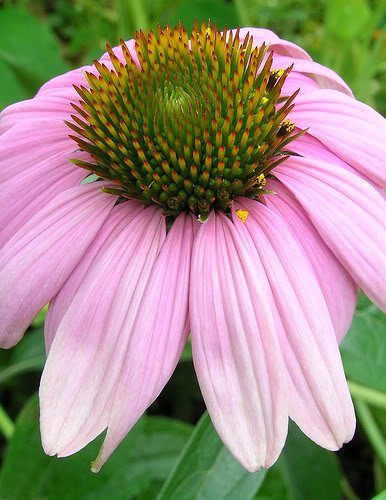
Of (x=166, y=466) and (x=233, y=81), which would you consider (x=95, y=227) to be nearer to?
(x=233, y=81)

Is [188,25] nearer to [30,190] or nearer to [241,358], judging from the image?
[30,190]

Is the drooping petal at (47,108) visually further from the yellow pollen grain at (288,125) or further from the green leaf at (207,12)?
the green leaf at (207,12)

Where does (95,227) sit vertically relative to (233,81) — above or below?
below

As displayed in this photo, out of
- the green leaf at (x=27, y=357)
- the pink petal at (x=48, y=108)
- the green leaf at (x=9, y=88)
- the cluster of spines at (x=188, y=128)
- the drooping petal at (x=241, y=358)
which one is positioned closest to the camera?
the drooping petal at (x=241, y=358)

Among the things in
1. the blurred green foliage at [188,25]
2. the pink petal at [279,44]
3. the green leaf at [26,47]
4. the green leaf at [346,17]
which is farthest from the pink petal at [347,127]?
the green leaf at [26,47]

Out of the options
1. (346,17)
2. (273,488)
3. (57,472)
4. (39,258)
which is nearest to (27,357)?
(57,472)

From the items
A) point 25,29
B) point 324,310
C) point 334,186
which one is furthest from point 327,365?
point 25,29
